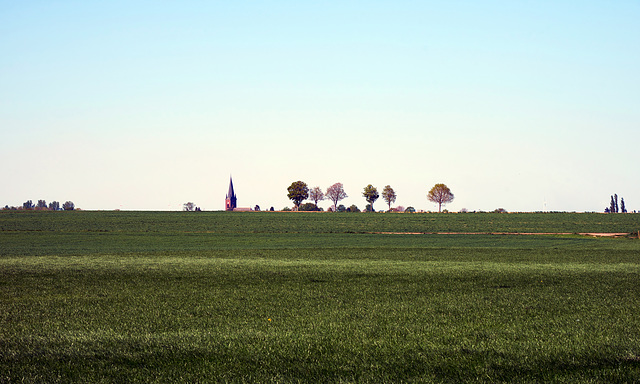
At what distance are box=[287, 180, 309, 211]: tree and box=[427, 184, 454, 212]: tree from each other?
4651cm

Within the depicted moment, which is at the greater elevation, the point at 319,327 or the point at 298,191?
the point at 298,191

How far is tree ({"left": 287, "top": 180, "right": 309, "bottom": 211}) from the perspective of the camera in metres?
A: 180

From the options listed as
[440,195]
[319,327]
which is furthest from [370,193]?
[319,327]

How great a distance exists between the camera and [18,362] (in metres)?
7.34

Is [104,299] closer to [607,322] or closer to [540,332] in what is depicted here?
[540,332]

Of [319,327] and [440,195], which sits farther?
[440,195]

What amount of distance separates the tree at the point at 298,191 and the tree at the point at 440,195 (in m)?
46.5

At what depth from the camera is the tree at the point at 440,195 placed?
189 metres

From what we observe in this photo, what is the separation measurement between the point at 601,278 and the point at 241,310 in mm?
12714

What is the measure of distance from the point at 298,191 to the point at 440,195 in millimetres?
51463

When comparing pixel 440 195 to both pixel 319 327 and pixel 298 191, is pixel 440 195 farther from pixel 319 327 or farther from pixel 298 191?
pixel 319 327

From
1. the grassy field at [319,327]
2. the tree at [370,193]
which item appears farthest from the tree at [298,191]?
the grassy field at [319,327]

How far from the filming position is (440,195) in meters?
190

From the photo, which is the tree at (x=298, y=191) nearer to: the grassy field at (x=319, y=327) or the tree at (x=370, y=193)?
the tree at (x=370, y=193)
